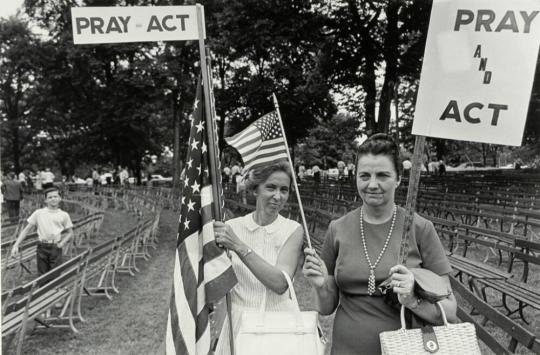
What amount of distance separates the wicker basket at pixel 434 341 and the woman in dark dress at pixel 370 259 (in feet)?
0.48

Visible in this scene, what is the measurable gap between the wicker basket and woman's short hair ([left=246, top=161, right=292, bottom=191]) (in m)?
1.30

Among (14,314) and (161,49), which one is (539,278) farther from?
(161,49)

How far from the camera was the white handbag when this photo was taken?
2320 mm

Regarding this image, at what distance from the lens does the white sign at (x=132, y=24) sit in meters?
3.03

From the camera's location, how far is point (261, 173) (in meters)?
3.04

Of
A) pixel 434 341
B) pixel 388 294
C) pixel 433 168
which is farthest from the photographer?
pixel 433 168

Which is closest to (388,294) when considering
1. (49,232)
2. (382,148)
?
(382,148)

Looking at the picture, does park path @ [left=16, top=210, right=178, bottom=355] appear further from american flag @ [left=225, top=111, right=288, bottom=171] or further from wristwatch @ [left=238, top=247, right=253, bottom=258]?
wristwatch @ [left=238, top=247, right=253, bottom=258]

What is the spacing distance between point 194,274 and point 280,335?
2.99ft

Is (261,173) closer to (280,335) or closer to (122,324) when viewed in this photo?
(280,335)

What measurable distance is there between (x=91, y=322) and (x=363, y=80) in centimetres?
1948

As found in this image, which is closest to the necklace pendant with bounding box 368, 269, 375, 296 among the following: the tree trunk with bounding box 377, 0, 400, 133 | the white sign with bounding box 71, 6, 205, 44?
the white sign with bounding box 71, 6, 205, 44

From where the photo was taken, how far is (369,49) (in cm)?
2453

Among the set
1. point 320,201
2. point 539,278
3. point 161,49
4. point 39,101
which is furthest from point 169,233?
point 39,101
